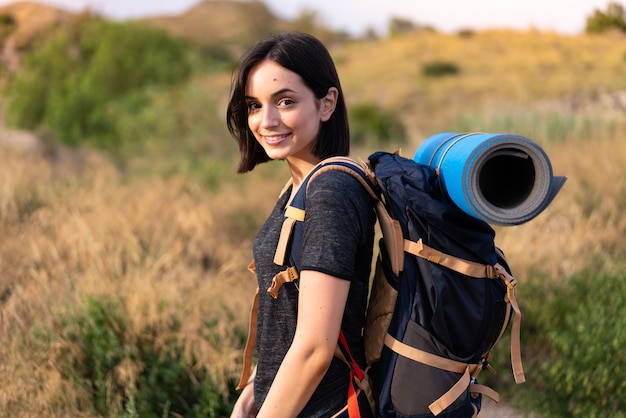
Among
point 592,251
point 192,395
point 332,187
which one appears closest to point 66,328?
point 192,395

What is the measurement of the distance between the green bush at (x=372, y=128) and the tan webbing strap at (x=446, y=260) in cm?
1482

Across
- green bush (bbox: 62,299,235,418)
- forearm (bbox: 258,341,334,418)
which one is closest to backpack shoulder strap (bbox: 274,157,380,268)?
forearm (bbox: 258,341,334,418)

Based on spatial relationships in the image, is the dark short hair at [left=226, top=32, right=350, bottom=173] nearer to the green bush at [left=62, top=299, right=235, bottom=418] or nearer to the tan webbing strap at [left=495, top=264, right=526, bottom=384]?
the tan webbing strap at [left=495, top=264, right=526, bottom=384]

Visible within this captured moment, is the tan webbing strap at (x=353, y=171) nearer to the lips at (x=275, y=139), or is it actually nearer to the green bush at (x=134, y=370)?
the lips at (x=275, y=139)

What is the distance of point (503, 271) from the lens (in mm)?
1573

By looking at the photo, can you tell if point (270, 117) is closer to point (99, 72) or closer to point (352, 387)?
point (352, 387)

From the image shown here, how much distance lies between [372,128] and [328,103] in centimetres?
1654

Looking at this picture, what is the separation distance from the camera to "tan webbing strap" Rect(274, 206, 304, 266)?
1.54m


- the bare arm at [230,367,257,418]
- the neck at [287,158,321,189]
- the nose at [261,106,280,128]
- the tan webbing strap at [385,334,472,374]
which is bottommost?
the bare arm at [230,367,257,418]

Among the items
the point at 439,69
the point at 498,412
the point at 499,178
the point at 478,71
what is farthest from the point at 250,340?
A: the point at 478,71

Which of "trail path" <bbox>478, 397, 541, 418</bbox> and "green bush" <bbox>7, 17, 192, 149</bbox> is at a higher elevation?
"green bush" <bbox>7, 17, 192, 149</bbox>

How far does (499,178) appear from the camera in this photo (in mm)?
1493

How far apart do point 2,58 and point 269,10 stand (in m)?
37.9

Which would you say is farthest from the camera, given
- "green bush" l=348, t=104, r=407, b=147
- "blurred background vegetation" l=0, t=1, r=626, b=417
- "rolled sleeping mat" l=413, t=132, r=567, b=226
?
"green bush" l=348, t=104, r=407, b=147
